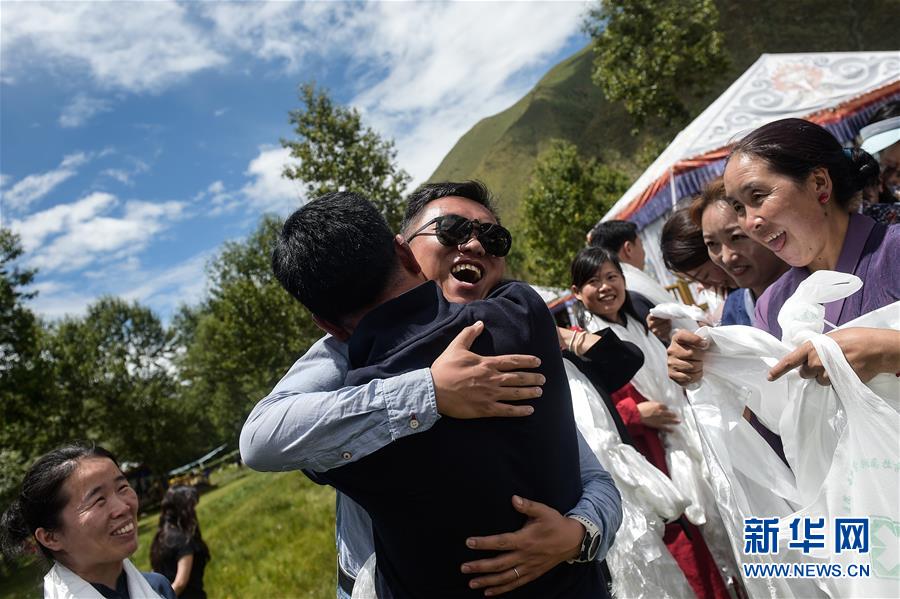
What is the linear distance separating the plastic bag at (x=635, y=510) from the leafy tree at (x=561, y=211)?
20.6 meters

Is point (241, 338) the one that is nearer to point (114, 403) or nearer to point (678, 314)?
point (114, 403)

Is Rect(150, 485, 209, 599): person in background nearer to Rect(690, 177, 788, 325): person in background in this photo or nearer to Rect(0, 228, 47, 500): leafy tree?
Rect(690, 177, 788, 325): person in background

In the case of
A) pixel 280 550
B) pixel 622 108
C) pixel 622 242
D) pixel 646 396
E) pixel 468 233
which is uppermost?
pixel 622 108

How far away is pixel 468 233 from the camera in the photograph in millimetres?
1920

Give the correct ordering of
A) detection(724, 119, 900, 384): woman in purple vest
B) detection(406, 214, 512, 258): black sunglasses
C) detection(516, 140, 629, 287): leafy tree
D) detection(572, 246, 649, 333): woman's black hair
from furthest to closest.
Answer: detection(516, 140, 629, 287): leafy tree < detection(572, 246, 649, 333): woman's black hair < detection(406, 214, 512, 258): black sunglasses < detection(724, 119, 900, 384): woman in purple vest

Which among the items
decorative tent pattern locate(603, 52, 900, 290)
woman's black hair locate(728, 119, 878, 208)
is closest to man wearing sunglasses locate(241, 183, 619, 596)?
woman's black hair locate(728, 119, 878, 208)

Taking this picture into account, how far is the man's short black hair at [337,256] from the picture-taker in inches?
51.3

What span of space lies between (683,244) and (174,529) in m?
4.17

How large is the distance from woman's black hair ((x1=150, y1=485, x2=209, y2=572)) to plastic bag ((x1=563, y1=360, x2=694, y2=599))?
121 inches

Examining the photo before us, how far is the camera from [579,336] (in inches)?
115

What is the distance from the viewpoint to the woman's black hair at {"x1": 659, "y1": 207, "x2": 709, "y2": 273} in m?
3.44

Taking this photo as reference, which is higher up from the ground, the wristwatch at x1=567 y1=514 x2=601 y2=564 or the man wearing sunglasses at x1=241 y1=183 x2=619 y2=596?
the man wearing sunglasses at x1=241 y1=183 x2=619 y2=596

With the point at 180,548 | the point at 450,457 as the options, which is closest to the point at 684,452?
the point at 450,457

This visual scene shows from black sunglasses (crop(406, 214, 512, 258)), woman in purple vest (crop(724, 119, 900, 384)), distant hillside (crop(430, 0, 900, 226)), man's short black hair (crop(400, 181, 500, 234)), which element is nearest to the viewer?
woman in purple vest (crop(724, 119, 900, 384))
